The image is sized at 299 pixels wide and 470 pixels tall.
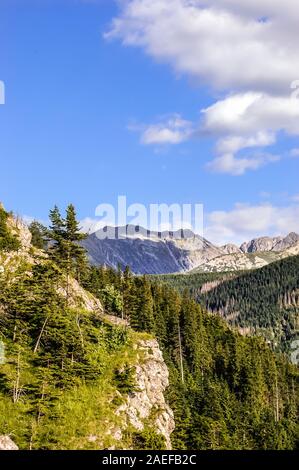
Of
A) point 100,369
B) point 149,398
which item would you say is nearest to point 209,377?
point 149,398

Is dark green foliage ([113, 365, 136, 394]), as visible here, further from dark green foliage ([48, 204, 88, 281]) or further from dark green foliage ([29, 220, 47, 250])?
dark green foliage ([29, 220, 47, 250])

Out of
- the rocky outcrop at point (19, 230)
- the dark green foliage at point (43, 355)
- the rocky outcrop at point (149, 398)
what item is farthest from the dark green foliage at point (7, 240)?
the rocky outcrop at point (149, 398)

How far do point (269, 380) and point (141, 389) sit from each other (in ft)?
262

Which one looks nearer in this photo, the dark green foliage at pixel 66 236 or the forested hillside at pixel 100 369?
the forested hillside at pixel 100 369

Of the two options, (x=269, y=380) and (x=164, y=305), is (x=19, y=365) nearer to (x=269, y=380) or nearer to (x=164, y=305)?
(x=164, y=305)

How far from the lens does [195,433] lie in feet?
287

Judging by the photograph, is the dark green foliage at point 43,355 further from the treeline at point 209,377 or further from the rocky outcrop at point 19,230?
the treeline at point 209,377

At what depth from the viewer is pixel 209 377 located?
123875 millimetres

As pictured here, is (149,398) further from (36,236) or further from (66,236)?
(36,236)

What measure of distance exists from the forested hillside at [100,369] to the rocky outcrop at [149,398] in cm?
157

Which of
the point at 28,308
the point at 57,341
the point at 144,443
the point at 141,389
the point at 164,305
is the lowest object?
the point at 144,443

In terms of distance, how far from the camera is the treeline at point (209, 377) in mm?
95312

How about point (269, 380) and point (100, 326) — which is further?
point (269, 380)
